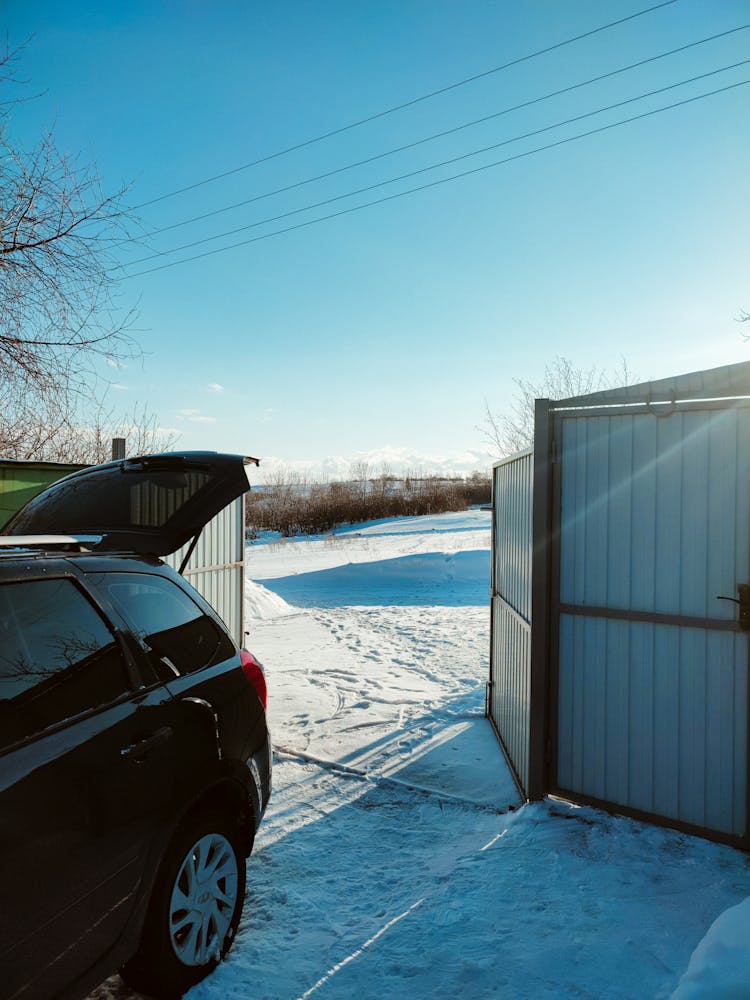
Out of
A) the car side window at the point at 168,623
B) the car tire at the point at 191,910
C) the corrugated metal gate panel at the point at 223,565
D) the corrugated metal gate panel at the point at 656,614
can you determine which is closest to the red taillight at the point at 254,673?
the car side window at the point at 168,623

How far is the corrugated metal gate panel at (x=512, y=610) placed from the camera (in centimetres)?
428

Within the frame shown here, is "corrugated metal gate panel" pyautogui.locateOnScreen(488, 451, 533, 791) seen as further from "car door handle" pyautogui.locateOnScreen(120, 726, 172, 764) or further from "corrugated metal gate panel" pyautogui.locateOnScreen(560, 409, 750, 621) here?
"car door handle" pyautogui.locateOnScreen(120, 726, 172, 764)

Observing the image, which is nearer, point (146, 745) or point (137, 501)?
point (146, 745)

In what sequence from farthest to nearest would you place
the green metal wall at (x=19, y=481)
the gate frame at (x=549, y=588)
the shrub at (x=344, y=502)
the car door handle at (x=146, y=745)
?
the shrub at (x=344, y=502)
the green metal wall at (x=19, y=481)
the gate frame at (x=549, y=588)
the car door handle at (x=146, y=745)

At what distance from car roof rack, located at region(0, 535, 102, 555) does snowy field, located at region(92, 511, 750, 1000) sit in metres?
1.72

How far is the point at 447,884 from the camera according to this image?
3.12m

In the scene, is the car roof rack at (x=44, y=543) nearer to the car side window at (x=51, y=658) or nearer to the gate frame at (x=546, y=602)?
the car side window at (x=51, y=658)

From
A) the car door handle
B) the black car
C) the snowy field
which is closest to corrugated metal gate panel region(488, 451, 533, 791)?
the snowy field

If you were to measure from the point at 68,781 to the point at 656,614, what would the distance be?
10.4 ft

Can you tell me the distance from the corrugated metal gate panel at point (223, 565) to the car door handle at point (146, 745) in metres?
3.76

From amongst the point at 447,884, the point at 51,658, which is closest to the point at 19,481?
the point at 51,658

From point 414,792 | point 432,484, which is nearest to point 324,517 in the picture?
point 432,484

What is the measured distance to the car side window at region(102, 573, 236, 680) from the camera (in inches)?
92.7

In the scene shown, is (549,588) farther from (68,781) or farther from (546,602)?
(68,781)
